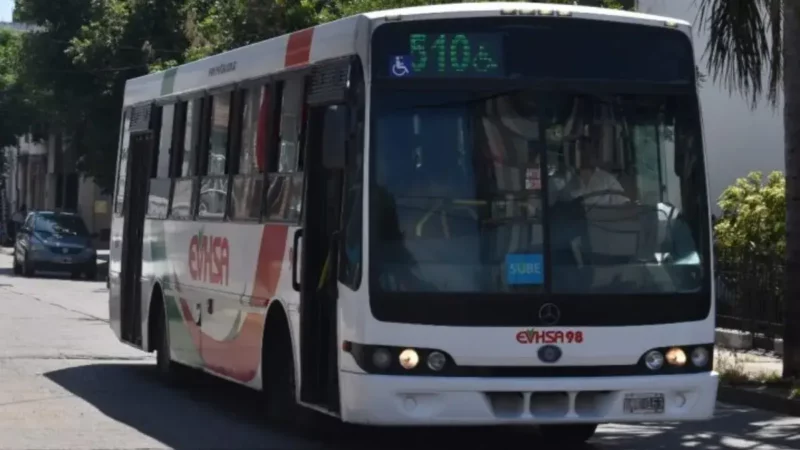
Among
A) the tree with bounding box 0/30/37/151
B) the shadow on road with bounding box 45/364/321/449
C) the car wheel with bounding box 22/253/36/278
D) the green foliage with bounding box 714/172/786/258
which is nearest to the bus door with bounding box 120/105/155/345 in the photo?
the shadow on road with bounding box 45/364/321/449

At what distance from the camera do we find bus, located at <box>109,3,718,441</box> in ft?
32.1

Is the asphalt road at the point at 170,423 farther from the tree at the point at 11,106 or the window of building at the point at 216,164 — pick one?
the tree at the point at 11,106

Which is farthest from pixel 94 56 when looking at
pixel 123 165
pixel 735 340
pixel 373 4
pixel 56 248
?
pixel 735 340

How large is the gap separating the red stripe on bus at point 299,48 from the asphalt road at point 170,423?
2706 millimetres

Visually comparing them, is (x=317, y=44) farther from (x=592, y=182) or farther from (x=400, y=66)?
(x=592, y=182)

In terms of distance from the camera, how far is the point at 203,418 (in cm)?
1304

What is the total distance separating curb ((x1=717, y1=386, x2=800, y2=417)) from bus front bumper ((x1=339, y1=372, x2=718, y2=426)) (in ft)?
14.8

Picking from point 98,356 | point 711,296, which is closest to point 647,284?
point 711,296

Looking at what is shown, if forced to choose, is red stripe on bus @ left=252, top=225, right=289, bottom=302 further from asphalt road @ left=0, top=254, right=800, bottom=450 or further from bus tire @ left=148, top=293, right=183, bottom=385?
bus tire @ left=148, top=293, right=183, bottom=385

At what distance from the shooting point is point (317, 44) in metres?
11.1

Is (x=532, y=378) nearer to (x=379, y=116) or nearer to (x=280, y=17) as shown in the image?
(x=379, y=116)

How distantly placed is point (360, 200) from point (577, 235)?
137 cm

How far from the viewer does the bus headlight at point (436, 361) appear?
976 cm

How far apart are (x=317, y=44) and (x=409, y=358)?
2.55 meters
